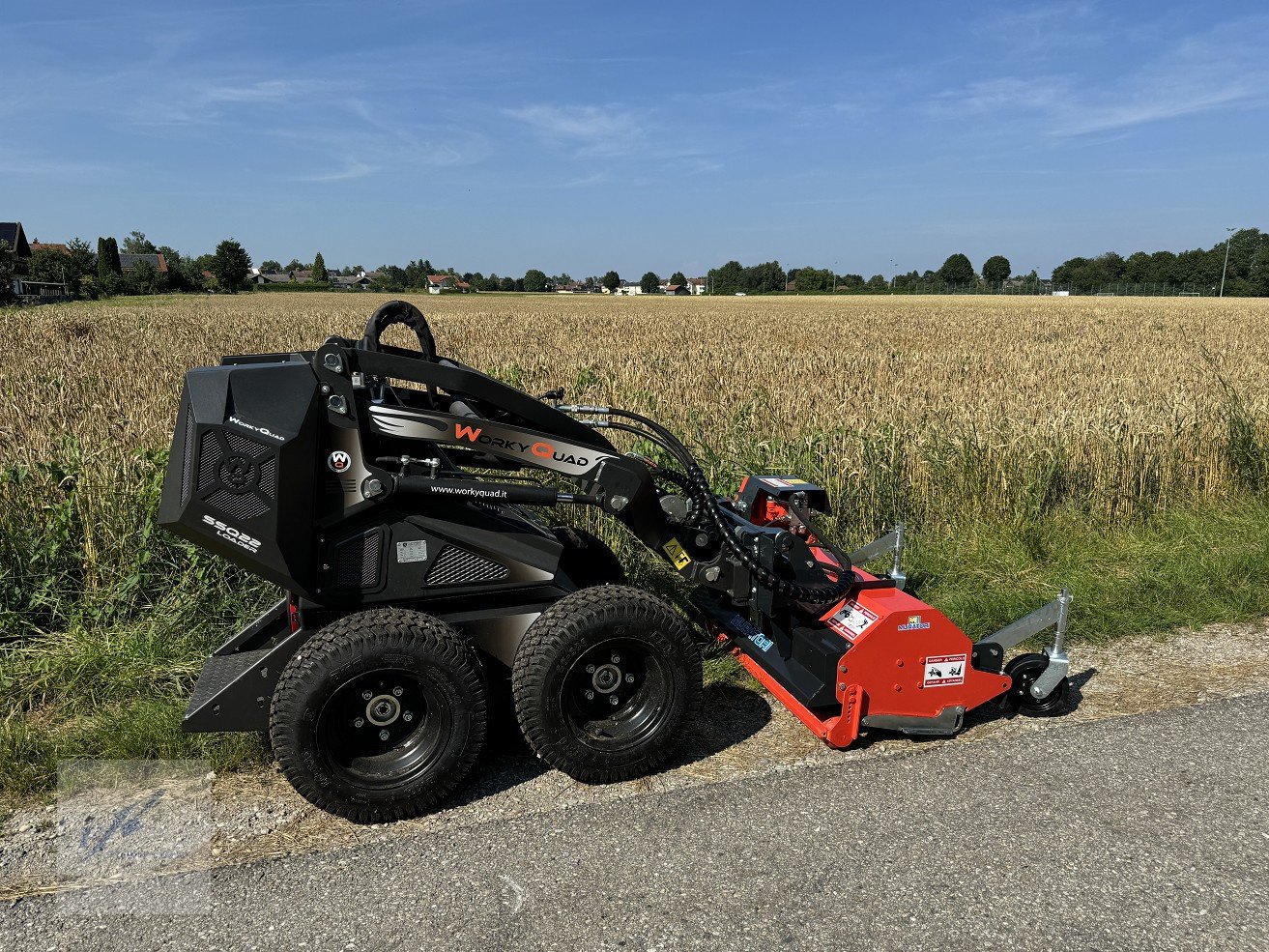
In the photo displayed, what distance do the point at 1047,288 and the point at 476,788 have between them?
104 metres

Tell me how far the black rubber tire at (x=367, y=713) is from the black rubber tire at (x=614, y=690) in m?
0.22

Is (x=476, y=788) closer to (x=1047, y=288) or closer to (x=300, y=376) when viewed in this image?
(x=300, y=376)

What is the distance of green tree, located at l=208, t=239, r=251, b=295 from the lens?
92250 millimetres

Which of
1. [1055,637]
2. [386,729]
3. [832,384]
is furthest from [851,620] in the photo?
[832,384]

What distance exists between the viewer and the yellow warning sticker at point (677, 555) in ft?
12.9

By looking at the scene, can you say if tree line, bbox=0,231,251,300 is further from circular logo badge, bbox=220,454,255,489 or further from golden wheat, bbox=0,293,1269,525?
circular logo badge, bbox=220,454,255,489

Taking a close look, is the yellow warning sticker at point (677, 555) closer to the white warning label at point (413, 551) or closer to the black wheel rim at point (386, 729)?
the white warning label at point (413, 551)

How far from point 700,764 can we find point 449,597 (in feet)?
4.24

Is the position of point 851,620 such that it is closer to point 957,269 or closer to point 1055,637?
point 1055,637

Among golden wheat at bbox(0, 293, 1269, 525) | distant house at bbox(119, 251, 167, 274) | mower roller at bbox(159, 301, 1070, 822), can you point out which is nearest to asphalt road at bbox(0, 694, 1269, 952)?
mower roller at bbox(159, 301, 1070, 822)

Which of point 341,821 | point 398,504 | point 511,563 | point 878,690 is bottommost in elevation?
point 341,821

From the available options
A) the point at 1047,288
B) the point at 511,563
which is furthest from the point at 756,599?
the point at 1047,288

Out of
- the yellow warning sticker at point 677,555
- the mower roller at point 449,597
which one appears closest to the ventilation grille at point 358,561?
the mower roller at point 449,597

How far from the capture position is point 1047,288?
314 ft
